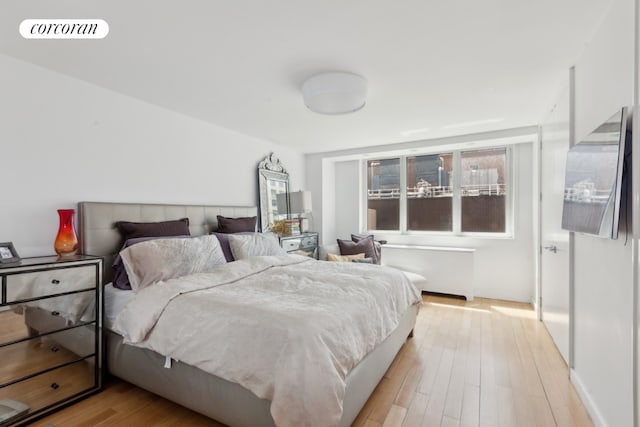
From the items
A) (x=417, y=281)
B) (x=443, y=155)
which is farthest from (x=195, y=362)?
(x=443, y=155)

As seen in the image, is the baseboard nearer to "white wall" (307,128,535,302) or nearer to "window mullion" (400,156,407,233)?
"white wall" (307,128,535,302)

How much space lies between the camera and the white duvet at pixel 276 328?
1336mm

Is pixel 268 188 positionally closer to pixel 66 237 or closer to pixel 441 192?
pixel 66 237

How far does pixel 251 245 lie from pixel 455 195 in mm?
3325

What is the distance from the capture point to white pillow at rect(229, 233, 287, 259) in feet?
9.50

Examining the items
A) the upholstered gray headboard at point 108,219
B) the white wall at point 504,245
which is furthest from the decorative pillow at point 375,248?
the upholstered gray headboard at point 108,219

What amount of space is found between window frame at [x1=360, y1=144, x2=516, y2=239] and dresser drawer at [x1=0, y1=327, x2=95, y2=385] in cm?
417

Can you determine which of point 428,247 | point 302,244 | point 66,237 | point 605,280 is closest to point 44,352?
point 66,237

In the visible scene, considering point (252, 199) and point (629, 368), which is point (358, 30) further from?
point (252, 199)

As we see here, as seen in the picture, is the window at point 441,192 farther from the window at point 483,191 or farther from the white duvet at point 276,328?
the white duvet at point 276,328

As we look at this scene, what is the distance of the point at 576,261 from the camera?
2139mm

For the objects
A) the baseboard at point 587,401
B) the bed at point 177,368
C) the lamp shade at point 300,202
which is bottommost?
the baseboard at point 587,401

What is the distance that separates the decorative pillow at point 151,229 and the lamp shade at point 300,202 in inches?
73.6

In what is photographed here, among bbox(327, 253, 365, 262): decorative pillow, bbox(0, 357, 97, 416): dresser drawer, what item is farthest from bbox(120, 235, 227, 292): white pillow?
bbox(327, 253, 365, 262): decorative pillow
